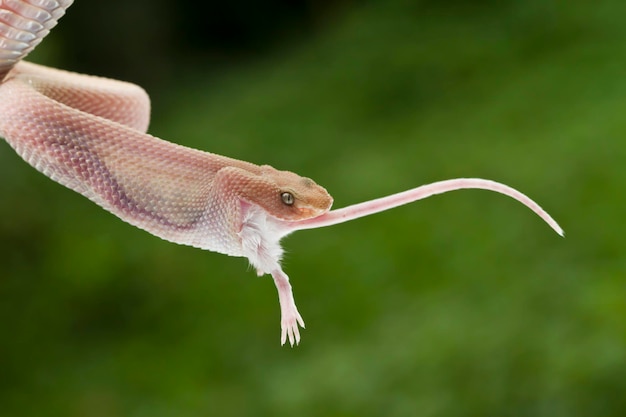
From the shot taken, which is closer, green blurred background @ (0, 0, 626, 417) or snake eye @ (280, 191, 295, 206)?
snake eye @ (280, 191, 295, 206)

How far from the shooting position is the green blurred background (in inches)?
112

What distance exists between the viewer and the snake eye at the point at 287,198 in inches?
20.3

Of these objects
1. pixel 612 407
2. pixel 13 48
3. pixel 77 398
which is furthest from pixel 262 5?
pixel 13 48

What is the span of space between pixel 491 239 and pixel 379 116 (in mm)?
1486

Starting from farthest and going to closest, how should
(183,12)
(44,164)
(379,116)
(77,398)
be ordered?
(183,12), (379,116), (77,398), (44,164)

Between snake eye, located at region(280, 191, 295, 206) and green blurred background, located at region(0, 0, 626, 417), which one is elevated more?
green blurred background, located at region(0, 0, 626, 417)

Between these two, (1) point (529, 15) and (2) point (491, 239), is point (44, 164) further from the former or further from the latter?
(1) point (529, 15)

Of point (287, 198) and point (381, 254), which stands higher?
point (381, 254)

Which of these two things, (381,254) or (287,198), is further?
(381,254)

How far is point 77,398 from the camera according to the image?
344 centimetres

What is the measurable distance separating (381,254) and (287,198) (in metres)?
2.98

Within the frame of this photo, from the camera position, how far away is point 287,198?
0.52m

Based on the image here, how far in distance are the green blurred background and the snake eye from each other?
2236 millimetres

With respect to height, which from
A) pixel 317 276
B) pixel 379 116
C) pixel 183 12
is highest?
pixel 183 12
